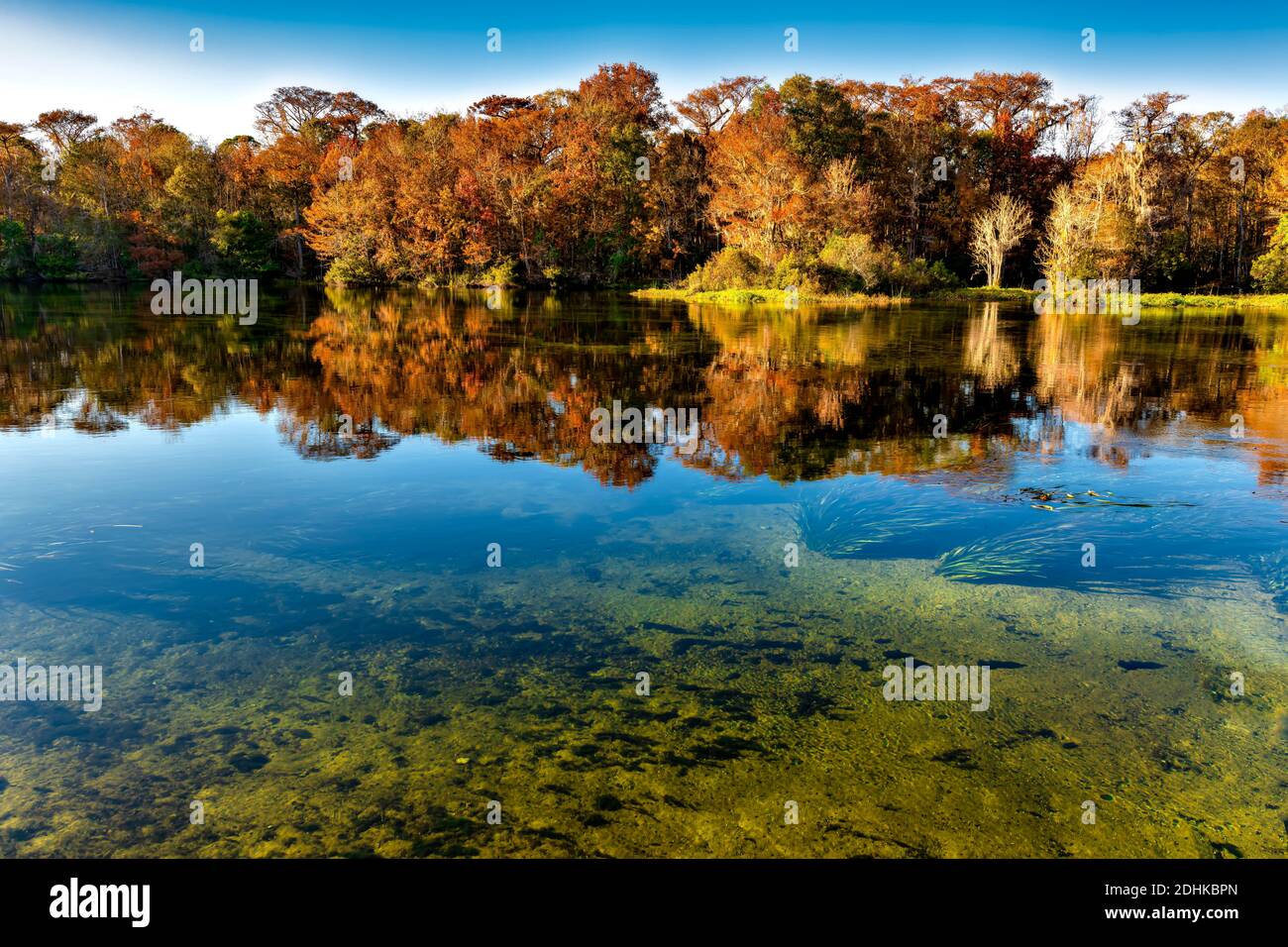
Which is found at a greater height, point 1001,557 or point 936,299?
point 936,299

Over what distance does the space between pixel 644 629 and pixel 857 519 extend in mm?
3171

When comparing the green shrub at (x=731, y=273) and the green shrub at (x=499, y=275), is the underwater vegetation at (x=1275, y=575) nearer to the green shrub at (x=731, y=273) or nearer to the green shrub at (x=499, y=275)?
the green shrub at (x=731, y=273)

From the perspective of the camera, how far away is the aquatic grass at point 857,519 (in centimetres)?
738

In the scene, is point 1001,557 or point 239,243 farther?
point 239,243

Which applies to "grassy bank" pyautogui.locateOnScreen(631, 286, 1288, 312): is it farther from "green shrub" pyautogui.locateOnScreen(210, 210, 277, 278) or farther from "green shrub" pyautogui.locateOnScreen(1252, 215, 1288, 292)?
"green shrub" pyautogui.locateOnScreen(210, 210, 277, 278)

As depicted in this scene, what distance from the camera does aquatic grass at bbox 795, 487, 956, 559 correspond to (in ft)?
24.2

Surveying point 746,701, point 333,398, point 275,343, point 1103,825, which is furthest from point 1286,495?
point 275,343

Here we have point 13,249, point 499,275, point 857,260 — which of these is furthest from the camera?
point 499,275

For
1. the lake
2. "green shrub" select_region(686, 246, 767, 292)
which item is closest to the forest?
"green shrub" select_region(686, 246, 767, 292)

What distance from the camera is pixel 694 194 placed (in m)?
55.2

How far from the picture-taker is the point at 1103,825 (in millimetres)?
3807

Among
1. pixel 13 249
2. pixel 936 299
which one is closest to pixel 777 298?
pixel 936 299

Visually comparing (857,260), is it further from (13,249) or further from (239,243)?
(13,249)

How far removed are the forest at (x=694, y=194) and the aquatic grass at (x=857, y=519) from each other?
34591mm
